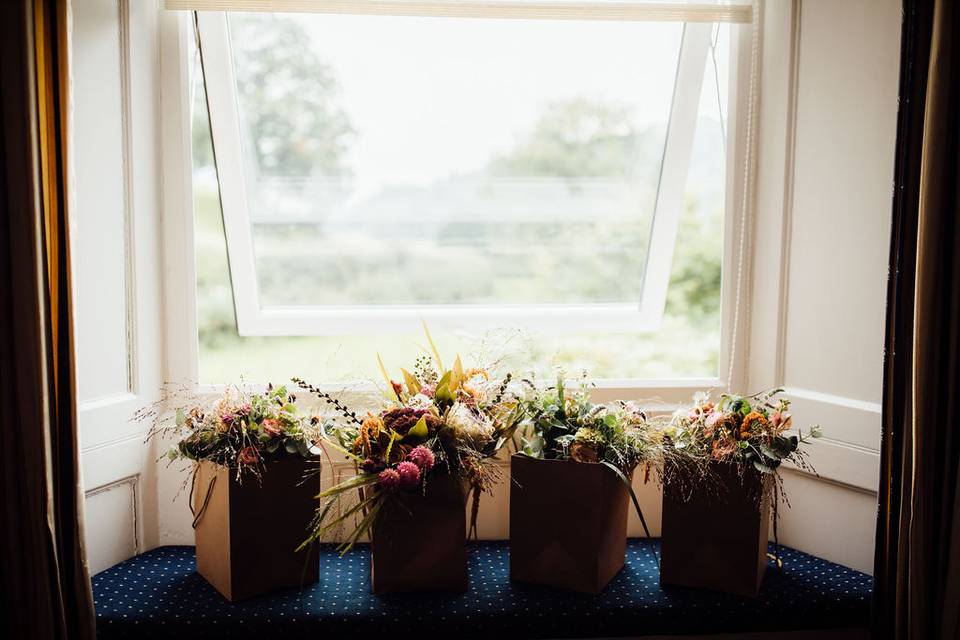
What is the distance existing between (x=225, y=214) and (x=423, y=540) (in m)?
1.23

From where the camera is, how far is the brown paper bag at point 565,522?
5.46ft

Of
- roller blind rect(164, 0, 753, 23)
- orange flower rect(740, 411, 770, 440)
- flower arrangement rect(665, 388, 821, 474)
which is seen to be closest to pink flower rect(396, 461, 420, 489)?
flower arrangement rect(665, 388, 821, 474)

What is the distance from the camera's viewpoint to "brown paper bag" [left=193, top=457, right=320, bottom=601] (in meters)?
1.64

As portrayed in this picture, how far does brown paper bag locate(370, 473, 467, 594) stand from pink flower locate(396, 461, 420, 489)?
0.08m

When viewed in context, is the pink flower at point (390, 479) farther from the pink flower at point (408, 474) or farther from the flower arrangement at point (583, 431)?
the flower arrangement at point (583, 431)

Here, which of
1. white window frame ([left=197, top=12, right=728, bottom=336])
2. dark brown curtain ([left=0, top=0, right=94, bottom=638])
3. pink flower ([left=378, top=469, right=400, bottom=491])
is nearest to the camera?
dark brown curtain ([left=0, top=0, right=94, bottom=638])

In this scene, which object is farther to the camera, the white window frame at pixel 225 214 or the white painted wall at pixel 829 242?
the white window frame at pixel 225 214

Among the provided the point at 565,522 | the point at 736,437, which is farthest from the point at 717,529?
the point at 565,522

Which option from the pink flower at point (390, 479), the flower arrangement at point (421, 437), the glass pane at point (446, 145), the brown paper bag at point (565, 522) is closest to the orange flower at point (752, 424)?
the brown paper bag at point (565, 522)

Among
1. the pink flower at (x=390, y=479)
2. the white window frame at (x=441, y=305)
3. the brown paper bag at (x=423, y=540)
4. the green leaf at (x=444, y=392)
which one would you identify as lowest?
the brown paper bag at (x=423, y=540)

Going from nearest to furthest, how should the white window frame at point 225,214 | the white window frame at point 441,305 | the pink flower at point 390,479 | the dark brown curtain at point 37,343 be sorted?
the dark brown curtain at point 37,343 < the pink flower at point 390,479 < the white window frame at point 225,214 < the white window frame at point 441,305

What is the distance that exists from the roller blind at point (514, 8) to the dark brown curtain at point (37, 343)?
590mm

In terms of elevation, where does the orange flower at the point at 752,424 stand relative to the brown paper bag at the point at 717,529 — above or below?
above

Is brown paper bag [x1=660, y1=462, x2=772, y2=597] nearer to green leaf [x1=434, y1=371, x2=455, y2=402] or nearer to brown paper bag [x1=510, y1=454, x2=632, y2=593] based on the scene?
brown paper bag [x1=510, y1=454, x2=632, y2=593]
